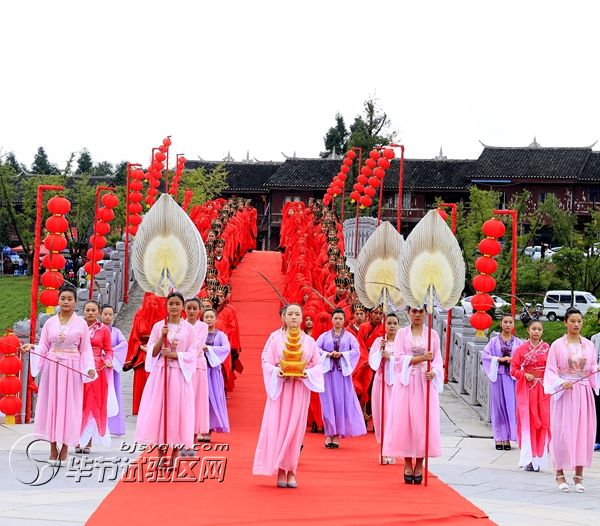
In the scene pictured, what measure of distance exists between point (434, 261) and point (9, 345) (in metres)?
4.61

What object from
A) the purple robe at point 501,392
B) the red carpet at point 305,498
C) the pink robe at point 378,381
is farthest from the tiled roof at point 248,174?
the red carpet at point 305,498

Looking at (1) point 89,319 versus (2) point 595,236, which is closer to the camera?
(1) point 89,319

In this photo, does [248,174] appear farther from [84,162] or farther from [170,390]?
[170,390]

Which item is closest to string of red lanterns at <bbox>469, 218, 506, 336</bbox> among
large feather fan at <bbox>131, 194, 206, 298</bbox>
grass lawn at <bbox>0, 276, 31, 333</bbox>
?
large feather fan at <bbox>131, 194, 206, 298</bbox>

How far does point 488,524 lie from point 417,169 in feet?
132

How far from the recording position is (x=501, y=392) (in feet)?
37.1

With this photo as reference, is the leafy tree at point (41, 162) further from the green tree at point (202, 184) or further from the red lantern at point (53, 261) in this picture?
the red lantern at point (53, 261)

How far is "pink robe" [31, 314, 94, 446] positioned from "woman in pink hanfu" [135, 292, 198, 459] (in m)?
0.76

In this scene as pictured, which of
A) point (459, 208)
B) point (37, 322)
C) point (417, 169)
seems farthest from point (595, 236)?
point (37, 322)

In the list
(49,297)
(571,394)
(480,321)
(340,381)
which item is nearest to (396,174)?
(480,321)

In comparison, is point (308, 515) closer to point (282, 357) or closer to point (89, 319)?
point (282, 357)

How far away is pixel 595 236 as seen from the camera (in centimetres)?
3366

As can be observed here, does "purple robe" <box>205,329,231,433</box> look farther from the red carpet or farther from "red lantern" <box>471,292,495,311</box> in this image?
"red lantern" <box>471,292,495,311</box>

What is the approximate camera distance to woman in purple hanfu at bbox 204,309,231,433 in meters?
11.3
